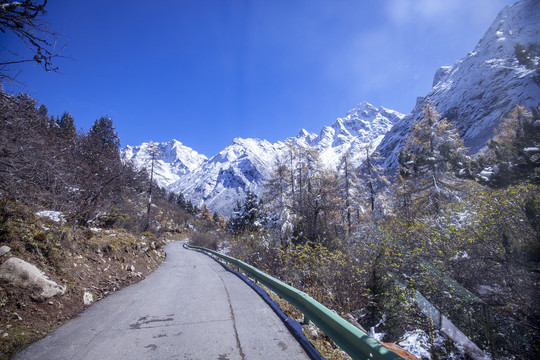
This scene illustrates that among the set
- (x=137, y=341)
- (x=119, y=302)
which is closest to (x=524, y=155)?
(x=137, y=341)

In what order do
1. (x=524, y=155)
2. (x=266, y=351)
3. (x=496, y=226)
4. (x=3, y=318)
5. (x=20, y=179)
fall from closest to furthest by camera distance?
(x=266, y=351) < (x=3, y=318) < (x=20, y=179) < (x=496, y=226) < (x=524, y=155)

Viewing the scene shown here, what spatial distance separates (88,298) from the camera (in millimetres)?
4934

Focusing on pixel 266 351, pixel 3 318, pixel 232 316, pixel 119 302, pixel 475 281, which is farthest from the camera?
pixel 475 281

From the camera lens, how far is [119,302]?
199 inches

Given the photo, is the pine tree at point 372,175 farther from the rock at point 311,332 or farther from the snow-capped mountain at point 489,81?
the snow-capped mountain at point 489,81

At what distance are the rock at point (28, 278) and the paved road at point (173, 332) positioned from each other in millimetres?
747

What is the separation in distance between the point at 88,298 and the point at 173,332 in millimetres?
2874

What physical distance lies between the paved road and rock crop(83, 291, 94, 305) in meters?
0.18

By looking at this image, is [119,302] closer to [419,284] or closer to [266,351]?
[266,351]

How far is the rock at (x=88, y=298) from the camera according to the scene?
15.7 ft

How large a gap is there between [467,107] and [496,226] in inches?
7858

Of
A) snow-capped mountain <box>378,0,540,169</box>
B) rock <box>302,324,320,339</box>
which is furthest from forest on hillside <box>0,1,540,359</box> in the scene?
snow-capped mountain <box>378,0,540,169</box>

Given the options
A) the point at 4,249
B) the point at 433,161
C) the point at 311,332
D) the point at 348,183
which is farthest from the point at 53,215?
the point at 348,183

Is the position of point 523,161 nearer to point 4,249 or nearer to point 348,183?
point 4,249
